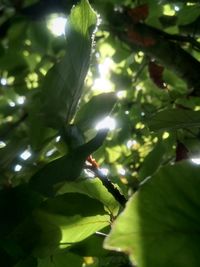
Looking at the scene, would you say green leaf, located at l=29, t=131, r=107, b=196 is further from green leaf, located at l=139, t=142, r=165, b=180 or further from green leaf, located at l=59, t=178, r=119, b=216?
green leaf, located at l=139, t=142, r=165, b=180

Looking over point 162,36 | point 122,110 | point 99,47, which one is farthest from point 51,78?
point 99,47

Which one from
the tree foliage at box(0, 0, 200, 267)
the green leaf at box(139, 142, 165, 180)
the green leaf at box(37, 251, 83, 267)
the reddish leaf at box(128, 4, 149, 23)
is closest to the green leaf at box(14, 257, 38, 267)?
the tree foliage at box(0, 0, 200, 267)

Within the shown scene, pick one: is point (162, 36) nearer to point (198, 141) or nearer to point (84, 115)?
point (198, 141)

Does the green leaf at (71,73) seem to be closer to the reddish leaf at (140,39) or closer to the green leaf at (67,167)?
the green leaf at (67,167)

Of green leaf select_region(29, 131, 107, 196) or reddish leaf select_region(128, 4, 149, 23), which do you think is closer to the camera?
green leaf select_region(29, 131, 107, 196)

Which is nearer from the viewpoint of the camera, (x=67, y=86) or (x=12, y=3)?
(x=67, y=86)

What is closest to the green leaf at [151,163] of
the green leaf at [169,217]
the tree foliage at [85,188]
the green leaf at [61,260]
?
the tree foliage at [85,188]
